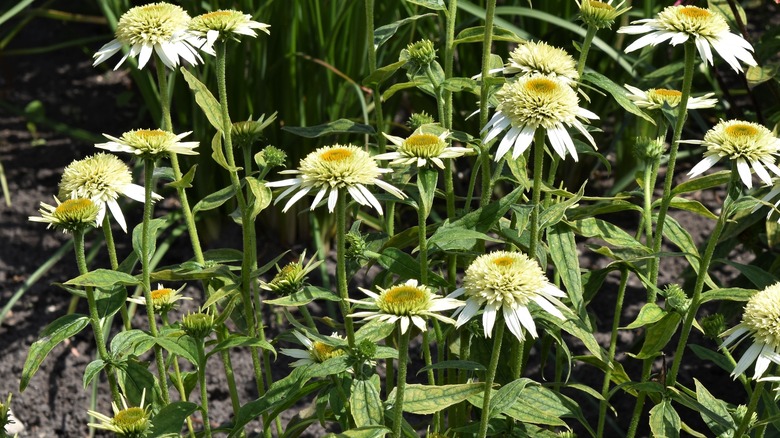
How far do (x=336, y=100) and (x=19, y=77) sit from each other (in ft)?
4.57

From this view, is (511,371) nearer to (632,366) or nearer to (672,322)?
(672,322)

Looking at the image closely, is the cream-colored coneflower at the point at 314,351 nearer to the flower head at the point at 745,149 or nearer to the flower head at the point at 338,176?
the flower head at the point at 338,176

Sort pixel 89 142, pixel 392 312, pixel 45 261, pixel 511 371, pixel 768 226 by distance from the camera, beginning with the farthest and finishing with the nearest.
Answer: pixel 89 142, pixel 45 261, pixel 768 226, pixel 511 371, pixel 392 312

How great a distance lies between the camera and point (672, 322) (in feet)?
4.80

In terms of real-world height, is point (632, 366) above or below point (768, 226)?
below

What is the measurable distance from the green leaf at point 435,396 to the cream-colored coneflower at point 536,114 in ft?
1.04

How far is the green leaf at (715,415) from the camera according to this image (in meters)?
1.47

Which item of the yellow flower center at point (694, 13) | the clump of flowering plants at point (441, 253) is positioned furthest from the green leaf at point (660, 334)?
the yellow flower center at point (694, 13)

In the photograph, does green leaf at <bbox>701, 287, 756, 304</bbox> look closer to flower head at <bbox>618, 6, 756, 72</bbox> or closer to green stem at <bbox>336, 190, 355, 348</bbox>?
flower head at <bbox>618, 6, 756, 72</bbox>

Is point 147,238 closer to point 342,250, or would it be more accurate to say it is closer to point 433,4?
point 342,250

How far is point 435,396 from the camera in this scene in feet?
4.34

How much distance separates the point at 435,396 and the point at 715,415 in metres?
0.46

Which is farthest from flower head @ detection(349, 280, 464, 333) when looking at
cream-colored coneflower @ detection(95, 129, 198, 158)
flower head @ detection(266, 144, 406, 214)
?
cream-colored coneflower @ detection(95, 129, 198, 158)

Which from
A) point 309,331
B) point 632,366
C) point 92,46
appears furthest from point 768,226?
point 92,46
